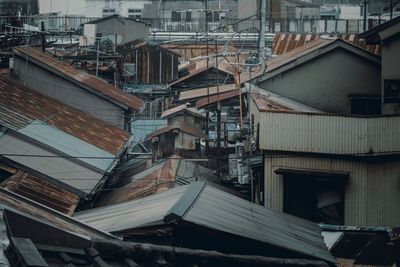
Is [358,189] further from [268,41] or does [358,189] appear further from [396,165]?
[268,41]

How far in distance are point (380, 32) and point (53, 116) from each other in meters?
7.90

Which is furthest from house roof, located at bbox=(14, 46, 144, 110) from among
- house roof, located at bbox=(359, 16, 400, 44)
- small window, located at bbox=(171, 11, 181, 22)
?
small window, located at bbox=(171, 11, 181, 22)

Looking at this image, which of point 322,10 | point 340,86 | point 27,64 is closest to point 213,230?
point 340,86

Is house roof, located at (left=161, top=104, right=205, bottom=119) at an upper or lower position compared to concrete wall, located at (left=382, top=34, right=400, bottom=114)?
lower

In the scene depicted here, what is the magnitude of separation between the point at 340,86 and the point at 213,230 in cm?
1179

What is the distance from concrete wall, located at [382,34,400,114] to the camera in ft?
66.1

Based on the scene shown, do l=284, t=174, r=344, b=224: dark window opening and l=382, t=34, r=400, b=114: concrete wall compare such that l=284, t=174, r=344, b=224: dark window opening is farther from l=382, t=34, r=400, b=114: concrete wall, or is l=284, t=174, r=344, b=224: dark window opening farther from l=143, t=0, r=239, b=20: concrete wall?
l=143, t=0, r=239, b=20: concrete wall

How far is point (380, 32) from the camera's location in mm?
20281

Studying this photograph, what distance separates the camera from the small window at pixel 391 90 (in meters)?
20.2

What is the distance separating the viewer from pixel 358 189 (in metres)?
17.9

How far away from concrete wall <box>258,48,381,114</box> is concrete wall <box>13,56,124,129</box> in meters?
6.58

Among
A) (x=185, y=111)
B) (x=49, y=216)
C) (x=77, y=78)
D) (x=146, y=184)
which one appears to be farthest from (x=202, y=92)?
(x=49, y=216)

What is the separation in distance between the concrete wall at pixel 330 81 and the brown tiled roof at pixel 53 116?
4.25 meters

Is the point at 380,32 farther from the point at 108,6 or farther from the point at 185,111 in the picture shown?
the point at 108,6
